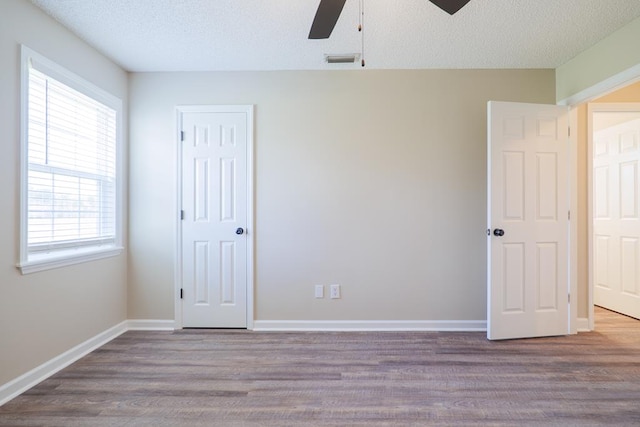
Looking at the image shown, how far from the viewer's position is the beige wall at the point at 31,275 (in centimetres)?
206

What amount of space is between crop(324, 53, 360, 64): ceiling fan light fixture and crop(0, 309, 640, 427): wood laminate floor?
2419 millimetres

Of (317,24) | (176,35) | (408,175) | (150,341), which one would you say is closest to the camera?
(317,24)

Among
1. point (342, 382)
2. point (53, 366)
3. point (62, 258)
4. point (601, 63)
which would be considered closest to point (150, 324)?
point (53, 366)

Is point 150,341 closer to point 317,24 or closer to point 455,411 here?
point 455,411

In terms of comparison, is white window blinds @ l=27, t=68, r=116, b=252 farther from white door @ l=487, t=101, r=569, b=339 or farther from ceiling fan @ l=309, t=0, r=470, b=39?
white door @ l=487, t=101, r=569, b=339

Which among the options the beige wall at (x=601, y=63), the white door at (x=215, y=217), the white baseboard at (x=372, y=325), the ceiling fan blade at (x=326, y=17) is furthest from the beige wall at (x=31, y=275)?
the beige wall at (x=601, y=63)

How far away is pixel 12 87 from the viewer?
2098mm

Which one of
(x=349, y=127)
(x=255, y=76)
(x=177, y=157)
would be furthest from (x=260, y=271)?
(x=255, y=76)

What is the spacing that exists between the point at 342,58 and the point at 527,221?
2170mm

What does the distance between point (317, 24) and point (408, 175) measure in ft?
5.78

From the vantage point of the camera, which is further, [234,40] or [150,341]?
[150,341]

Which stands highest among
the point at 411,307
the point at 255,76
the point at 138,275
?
the point at 255,76

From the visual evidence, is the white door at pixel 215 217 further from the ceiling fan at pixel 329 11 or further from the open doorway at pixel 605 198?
the open doorway at pixel 605 198

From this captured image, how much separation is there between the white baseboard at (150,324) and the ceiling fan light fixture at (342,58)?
9.30ft
